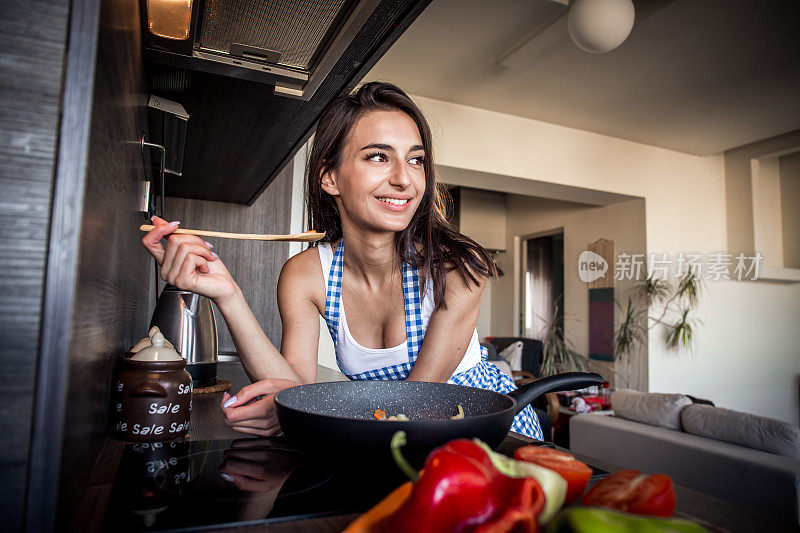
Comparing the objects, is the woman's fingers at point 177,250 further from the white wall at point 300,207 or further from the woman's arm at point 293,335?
the white wall at point 300,207

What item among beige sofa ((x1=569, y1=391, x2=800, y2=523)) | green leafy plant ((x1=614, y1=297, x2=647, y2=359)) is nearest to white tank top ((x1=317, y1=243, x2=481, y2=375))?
beige sofa ((x1=569, y1=391, x2=800, y2=523))

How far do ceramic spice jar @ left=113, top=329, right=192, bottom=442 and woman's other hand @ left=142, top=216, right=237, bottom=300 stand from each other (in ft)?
0.45

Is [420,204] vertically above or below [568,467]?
above

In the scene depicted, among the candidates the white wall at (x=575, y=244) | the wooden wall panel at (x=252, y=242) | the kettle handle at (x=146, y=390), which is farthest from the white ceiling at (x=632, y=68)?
the kettle handle at (x=146, y=390)

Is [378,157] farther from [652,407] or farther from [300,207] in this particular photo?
[652,407]

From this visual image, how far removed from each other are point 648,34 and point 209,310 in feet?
10.9

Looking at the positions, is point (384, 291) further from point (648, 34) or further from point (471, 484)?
point (648, 34)

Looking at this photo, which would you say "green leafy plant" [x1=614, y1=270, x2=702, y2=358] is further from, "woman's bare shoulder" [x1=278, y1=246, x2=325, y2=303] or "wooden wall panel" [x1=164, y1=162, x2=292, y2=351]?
"woman's bare shoulder" [x1=278, y1=246, x2=325, y2=303]

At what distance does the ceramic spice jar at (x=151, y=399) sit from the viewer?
0.59 meters

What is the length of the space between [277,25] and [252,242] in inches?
54.1

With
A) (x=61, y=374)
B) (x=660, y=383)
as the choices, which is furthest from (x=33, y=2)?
(x=660, y=383)

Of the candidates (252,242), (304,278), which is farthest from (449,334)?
(252,242)

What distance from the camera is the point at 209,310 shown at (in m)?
1.20

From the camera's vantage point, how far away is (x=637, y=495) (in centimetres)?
29
